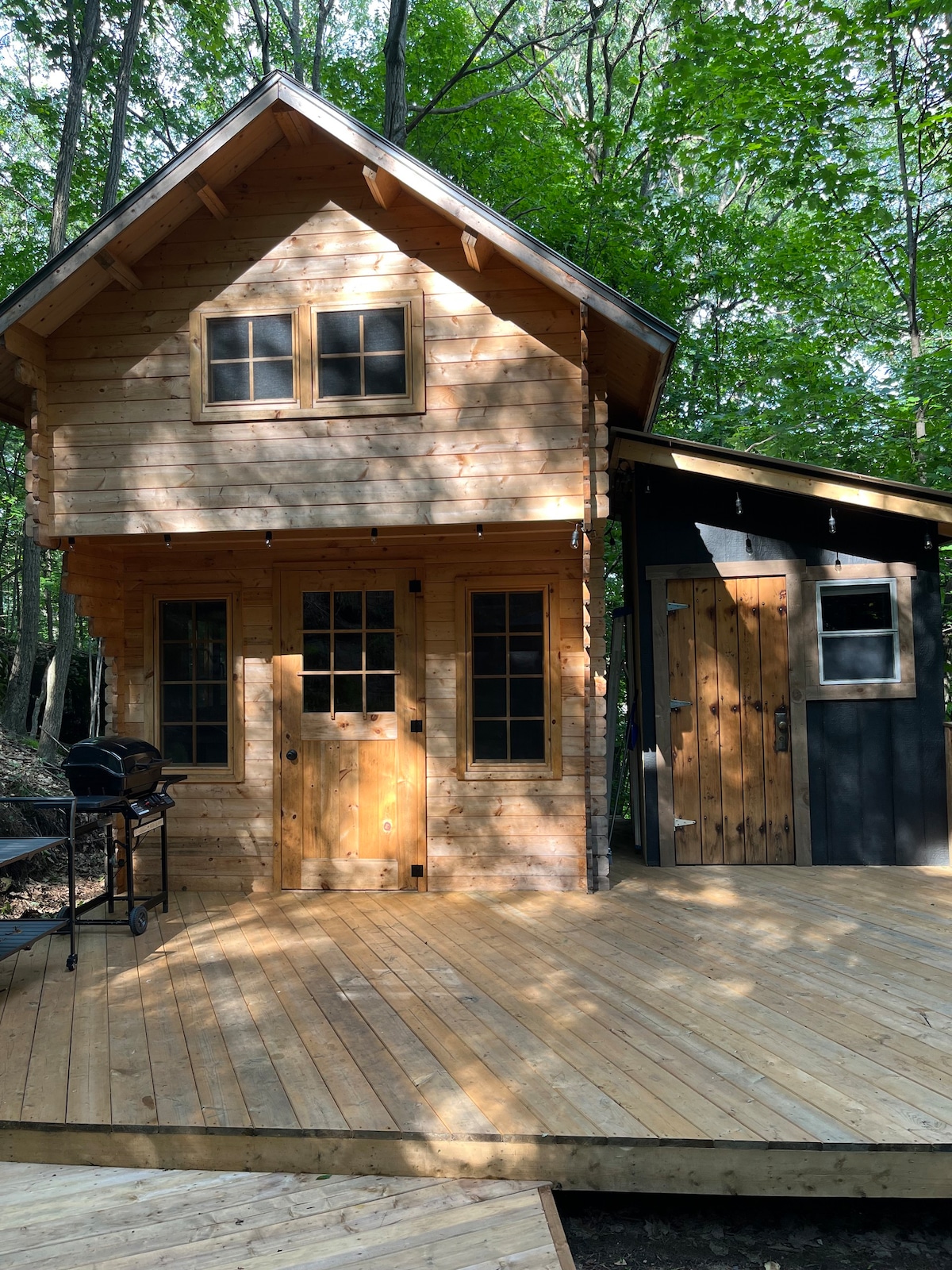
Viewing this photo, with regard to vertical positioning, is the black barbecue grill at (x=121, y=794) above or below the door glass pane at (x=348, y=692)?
below


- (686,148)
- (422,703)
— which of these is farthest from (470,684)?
(686,148)

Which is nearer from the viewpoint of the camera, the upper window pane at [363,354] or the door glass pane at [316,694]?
the upper window pane at [363,354]

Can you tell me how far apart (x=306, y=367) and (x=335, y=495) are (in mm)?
859

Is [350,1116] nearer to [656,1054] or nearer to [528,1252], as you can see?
[528,1252]

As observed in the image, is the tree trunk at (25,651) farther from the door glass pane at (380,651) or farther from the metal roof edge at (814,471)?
the metal roof edge at (814,471)

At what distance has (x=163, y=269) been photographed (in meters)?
5.41

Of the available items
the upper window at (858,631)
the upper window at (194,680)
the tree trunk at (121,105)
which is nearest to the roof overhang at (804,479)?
the upper window at (858,631)

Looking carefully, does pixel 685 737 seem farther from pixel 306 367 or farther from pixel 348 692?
pixel 306 367

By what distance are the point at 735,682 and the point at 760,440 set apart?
5.08 metres

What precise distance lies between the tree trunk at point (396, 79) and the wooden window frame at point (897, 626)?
308 inches

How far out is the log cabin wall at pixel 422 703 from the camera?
571 cm

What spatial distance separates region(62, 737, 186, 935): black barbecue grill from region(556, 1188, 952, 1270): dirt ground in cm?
311

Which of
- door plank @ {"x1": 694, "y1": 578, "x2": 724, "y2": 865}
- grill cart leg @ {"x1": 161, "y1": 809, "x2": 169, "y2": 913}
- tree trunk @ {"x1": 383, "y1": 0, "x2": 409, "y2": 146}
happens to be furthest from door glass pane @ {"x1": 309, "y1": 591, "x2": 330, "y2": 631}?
tree trunk @ {"x1": 383, "y1": 0, "x2": 409, "y2": 146}

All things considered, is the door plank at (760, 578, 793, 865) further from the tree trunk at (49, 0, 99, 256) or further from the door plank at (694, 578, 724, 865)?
the tree trunk at (49, 0, 99, 256)
